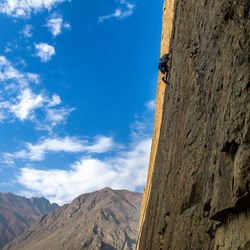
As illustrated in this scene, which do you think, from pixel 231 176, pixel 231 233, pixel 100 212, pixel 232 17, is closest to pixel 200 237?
pixel 231 233

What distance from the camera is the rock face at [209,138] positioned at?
3890mm

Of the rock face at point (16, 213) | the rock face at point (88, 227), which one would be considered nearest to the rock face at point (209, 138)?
the rock face at point (88, 227)

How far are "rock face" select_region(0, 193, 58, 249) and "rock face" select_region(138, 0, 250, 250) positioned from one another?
4286 inches

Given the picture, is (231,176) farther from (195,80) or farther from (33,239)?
(33,239)

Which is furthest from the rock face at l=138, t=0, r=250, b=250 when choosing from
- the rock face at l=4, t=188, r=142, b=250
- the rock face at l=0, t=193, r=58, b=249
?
the rock face at l=0, t=193, r=58, b=249

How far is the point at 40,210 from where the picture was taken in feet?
554

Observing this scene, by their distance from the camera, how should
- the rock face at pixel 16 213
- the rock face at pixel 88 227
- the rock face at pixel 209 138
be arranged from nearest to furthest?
the rock face at pixel 209 138
the rock face at pixel 88 227
the rock face at pixel 16 213

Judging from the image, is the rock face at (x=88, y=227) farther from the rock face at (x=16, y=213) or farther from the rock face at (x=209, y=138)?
the rock face at (x=209, y=138)

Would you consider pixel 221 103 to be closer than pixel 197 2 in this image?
Yes

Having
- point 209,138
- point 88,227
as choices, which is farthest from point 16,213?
point 209,138

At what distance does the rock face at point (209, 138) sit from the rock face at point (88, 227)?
6733cm

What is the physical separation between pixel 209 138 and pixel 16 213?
5877 inches

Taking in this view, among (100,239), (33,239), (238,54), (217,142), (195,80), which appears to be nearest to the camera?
(238,54)

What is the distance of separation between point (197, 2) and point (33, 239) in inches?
3796
